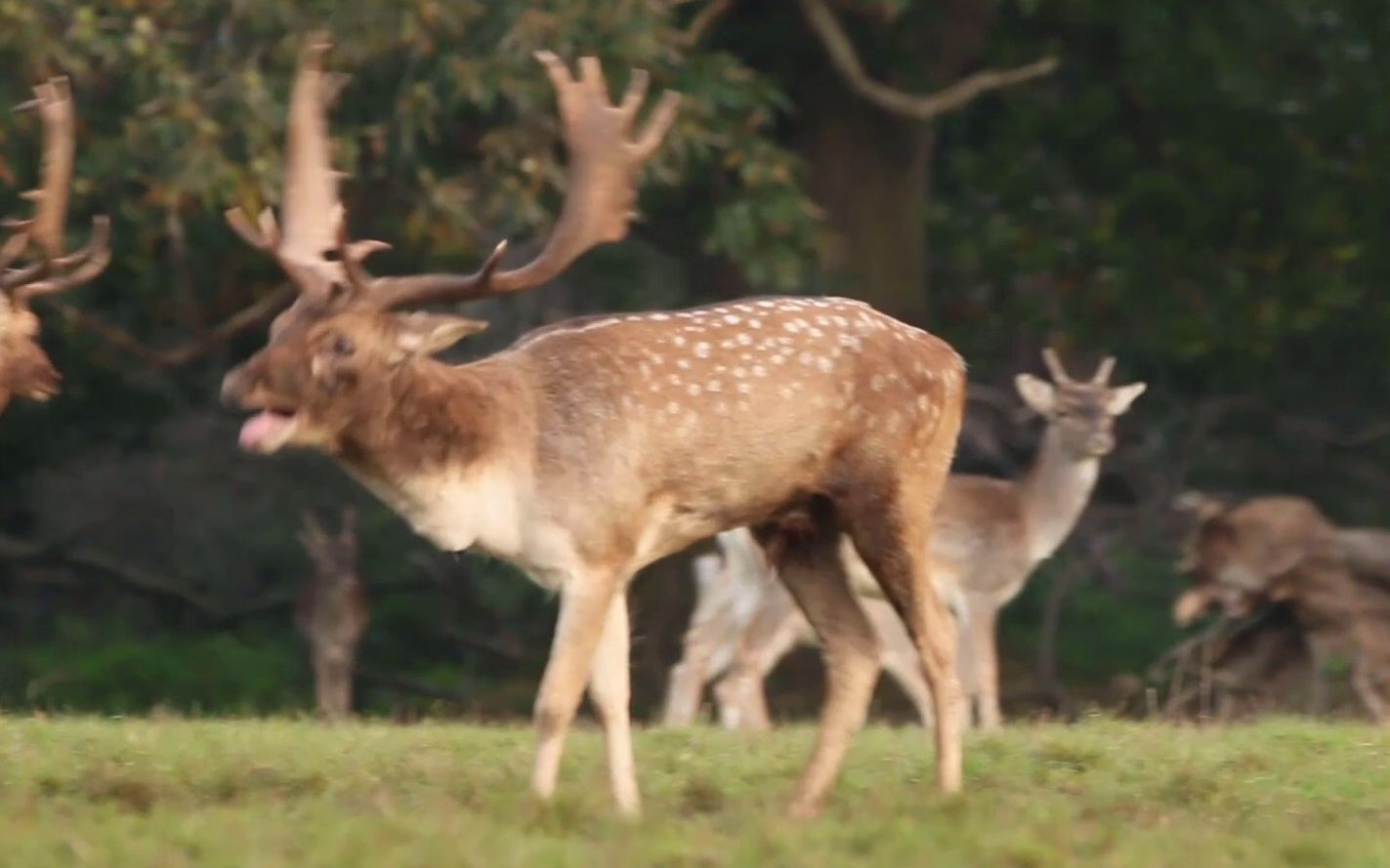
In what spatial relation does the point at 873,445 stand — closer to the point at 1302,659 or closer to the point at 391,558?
the point at 1302,659

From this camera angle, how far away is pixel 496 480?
766 centimetres

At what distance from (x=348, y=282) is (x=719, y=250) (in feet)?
22.8

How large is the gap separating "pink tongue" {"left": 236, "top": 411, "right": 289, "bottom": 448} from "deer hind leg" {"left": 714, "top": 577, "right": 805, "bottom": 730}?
5.83m

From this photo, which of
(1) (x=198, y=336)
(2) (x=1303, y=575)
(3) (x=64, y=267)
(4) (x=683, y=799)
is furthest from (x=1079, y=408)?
(4) (x=683, y=799)

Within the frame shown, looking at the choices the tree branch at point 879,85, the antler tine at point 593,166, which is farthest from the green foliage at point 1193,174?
the antler tine at point 593,166

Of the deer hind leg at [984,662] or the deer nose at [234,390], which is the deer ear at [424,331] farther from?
the deer hind leg at [984,662]

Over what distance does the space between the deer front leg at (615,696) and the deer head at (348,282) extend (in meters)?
0.87

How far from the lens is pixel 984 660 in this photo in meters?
13.8

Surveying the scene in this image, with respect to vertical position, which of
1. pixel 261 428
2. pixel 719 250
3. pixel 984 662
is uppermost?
pixel 261 428

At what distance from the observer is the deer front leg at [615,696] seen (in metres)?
7.78

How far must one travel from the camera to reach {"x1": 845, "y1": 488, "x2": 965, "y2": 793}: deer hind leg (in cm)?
807

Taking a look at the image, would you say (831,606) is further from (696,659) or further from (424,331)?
(696,659)

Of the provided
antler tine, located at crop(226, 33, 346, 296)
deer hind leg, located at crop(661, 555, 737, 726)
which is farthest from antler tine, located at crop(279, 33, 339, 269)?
deer hind leg, located at crop(661, 555, 737, 726)

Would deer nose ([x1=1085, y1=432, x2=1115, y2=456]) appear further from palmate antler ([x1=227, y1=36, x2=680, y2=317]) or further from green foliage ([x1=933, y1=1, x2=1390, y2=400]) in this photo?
palmate antler ([x1=227, y1=36, x2=680, y2=317])
